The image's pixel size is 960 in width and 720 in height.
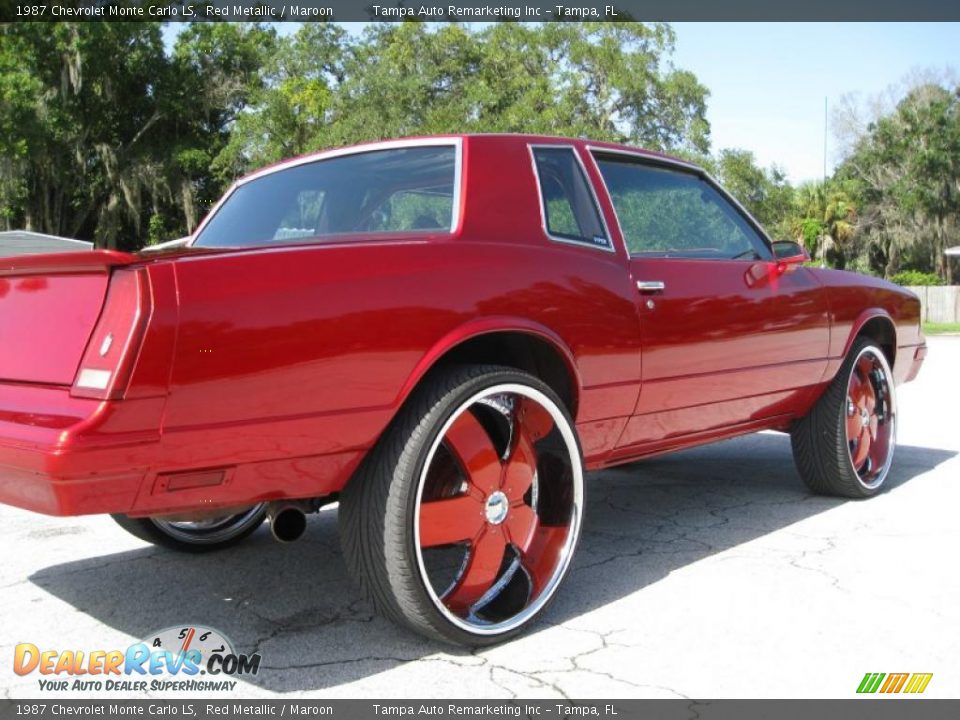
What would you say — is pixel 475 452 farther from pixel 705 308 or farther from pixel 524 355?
pixel 705 308

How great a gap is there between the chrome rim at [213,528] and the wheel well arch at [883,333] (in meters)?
3.11

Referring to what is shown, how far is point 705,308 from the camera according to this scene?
3.84m

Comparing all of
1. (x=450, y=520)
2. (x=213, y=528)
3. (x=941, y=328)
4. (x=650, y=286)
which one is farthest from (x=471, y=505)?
(x=941, y=328)

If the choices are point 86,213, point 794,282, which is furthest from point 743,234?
point 86,213

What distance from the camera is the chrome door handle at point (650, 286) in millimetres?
3561

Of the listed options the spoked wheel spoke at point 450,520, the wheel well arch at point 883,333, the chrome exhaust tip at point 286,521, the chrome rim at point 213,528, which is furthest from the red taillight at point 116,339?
the wheel well arch at point 883,333

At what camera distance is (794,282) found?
445cm

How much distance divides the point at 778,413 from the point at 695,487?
39.4 inches

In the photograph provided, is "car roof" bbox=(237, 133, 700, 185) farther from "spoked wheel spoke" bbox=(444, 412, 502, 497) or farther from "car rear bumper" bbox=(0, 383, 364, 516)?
"car rear bumper" bbox=(0, 383, 364, 516)

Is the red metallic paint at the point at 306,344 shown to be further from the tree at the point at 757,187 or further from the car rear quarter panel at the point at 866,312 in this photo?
the tree at the point at 757,187

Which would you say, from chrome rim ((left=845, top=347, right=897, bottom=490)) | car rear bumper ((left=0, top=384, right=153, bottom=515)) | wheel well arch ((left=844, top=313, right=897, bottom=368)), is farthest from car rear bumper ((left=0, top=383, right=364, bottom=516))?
wheel well arch ((left=844, top=313, right=897, bottom=368))

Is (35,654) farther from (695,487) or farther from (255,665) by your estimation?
(695,487)

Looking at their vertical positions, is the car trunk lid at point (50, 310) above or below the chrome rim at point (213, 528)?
above
